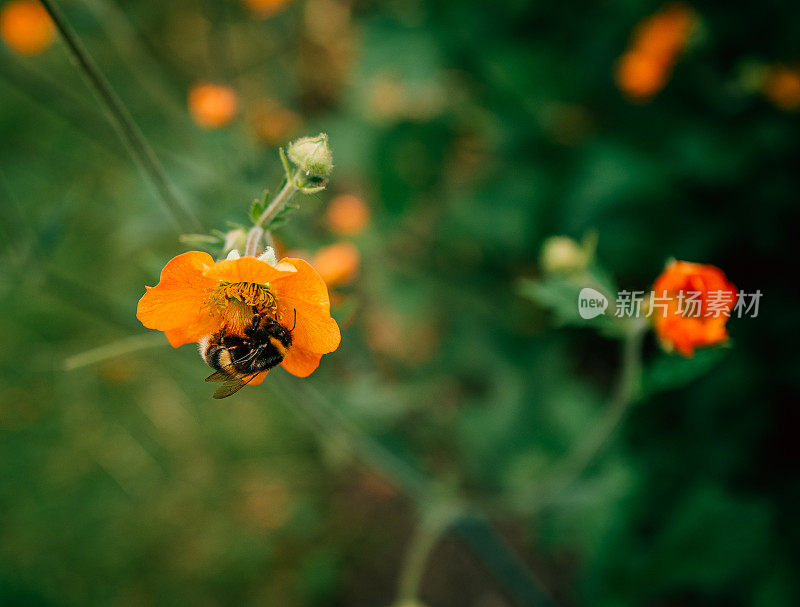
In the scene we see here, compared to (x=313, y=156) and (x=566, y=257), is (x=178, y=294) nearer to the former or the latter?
(x=313, y=156)

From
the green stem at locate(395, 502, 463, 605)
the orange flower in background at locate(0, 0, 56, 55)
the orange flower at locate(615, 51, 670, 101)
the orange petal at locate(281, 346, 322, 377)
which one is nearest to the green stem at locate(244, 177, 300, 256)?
the orange petal at locate(281, 346, 322, 377)

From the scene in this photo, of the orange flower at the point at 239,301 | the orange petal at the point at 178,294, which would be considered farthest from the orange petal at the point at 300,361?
the orange petal at the point at 178,294

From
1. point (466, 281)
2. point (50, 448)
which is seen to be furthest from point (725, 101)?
point (50, 448)

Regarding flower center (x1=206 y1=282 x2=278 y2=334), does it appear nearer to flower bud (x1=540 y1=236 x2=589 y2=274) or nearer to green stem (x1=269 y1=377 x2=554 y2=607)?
green stem (x1=269 y1=377 x2=554 y2=607)

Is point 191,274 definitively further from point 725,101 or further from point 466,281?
point 725,101

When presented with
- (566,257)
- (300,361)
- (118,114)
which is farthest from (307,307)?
(566,257)

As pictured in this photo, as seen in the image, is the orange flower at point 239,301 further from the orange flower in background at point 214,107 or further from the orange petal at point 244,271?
the orange flower in background at point 214,107
